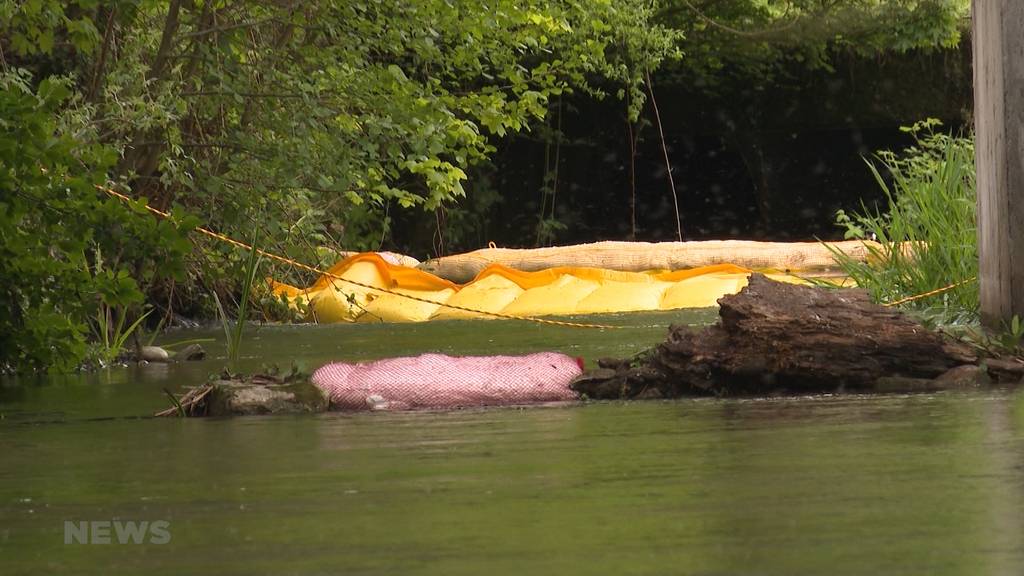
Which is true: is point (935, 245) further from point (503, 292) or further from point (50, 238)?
point (503, 292)

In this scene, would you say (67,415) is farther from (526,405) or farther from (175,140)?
(175,140)

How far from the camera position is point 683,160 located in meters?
23.2

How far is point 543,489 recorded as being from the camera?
11.4 ft

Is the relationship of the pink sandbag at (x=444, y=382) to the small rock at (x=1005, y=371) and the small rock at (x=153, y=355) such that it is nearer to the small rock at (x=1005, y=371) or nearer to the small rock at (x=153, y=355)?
the small rock at (x=1005, y=371)

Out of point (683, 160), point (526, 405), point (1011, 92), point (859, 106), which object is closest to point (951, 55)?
point (859, 106)

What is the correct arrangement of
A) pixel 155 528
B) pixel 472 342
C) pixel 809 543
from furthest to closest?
pixel 472 342 < pixel 155 528 < pixel 809 543

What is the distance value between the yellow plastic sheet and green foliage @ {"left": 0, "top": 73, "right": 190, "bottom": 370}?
5639 millimetres

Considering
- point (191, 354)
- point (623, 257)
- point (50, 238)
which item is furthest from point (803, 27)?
point (50, 238)

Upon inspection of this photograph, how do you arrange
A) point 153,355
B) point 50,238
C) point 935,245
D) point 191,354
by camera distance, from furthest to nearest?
point 191,354 → point 153,355 → point 935,245 → point 50,238

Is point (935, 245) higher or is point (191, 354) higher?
point (935, 245)

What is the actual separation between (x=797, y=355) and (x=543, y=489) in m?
2.60

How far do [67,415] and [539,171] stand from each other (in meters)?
16.4

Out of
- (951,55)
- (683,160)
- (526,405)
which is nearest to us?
(526,405)

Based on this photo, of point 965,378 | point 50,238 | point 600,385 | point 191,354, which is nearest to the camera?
point 965,378
